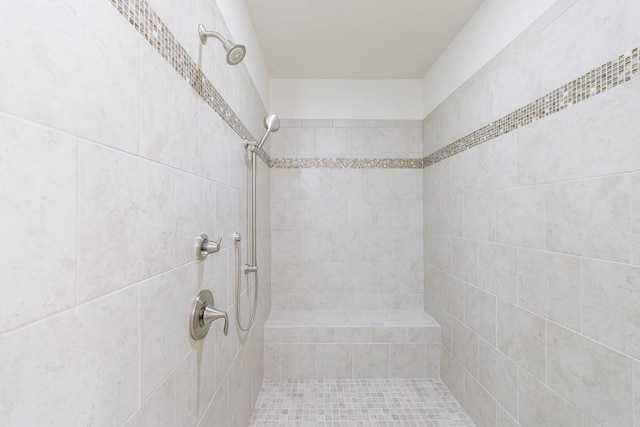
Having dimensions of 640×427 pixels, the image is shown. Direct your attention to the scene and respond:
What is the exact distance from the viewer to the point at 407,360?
103 inches

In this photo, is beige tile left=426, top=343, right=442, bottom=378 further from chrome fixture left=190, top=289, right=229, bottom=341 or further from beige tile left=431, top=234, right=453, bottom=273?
chrome fixture left=190, top=289, right=229, bottom=341

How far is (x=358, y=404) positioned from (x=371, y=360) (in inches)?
16.0

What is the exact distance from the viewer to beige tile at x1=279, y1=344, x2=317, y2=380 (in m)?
2.62

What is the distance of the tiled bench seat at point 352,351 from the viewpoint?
262 cm

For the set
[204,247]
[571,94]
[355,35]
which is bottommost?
[204,247]

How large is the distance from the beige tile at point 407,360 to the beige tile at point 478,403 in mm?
479

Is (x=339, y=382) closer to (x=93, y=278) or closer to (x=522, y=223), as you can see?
(x=522, y=223)

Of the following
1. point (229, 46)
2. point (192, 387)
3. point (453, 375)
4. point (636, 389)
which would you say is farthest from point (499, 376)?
point (229, 46)

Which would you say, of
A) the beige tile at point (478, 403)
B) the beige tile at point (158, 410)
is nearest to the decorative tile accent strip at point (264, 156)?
the beige tile at point (158, 410)

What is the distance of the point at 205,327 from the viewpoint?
121 centimetres

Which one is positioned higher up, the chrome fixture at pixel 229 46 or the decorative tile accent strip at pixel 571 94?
the chrome fixture at pixel 229 46

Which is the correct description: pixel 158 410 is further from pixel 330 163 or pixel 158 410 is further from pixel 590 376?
pixel 330 163

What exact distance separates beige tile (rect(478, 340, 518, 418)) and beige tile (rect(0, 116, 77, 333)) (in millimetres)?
1873

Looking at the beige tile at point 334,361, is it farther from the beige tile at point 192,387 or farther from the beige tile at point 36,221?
the beige tile at point 36,221
